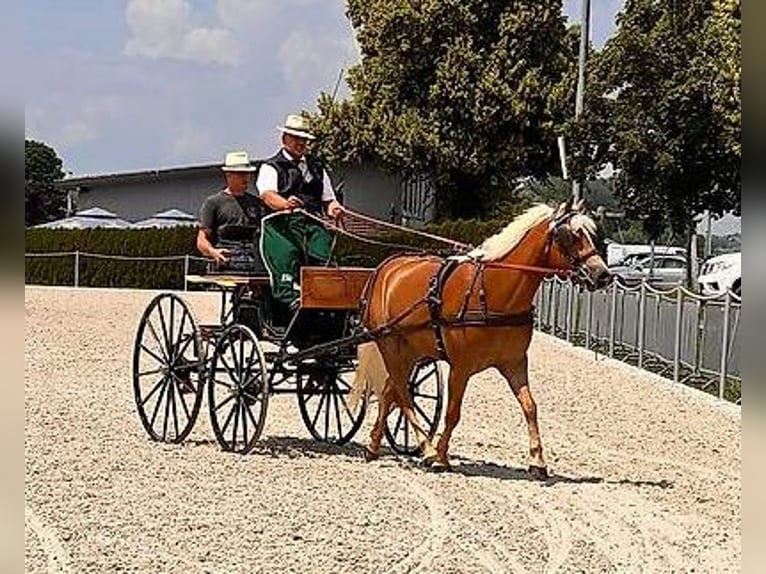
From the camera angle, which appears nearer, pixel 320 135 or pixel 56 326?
pixel 56 326

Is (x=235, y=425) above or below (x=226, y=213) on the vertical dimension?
below

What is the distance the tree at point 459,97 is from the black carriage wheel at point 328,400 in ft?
108

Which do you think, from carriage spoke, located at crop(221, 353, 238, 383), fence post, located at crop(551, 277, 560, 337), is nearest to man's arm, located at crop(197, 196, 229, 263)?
carriage spoke, located at crop(221, 353, 238, 383)

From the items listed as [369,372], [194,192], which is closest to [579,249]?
[369,372]

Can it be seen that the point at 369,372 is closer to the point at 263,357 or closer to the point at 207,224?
the point at 263,357

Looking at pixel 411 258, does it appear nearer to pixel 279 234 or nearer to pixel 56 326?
pixel 279 234

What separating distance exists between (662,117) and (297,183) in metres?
20.3

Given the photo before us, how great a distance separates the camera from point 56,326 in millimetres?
23953

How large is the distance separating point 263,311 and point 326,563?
4.33 m

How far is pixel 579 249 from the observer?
905 centimetres

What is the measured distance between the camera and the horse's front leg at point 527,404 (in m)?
9.38

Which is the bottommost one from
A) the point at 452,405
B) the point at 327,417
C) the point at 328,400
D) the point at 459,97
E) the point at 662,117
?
the point at 327,417

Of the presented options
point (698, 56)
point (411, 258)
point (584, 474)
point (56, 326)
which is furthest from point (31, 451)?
point (698, 56)

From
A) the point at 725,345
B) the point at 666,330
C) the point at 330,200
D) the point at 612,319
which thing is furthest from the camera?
the point at 612,319
